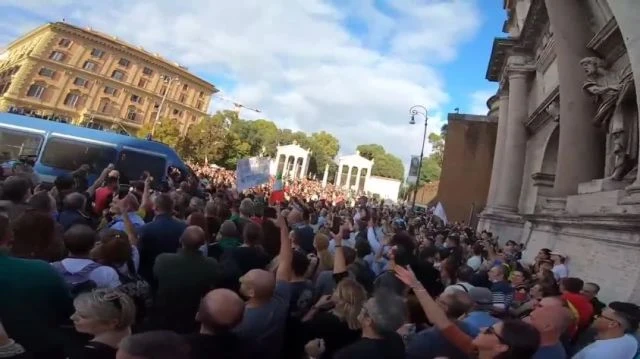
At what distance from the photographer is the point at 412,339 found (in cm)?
334

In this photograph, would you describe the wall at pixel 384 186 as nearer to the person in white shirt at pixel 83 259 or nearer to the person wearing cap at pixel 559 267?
the person wearing cap at pixel 559 267

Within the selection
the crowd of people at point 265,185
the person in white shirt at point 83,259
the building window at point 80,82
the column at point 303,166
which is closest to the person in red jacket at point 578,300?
the person in white shirt at point 83,259

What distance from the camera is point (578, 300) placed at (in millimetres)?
5137

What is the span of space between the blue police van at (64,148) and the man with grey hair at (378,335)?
14.1 meters

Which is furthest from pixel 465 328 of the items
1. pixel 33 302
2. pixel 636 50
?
pixel 636 50

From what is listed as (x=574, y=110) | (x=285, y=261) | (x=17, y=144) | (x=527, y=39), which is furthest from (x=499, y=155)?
(x=285, y=261)

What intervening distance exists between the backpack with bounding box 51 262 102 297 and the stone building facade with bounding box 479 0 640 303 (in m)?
7.36

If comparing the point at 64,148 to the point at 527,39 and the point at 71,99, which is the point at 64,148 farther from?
the point at 71,99

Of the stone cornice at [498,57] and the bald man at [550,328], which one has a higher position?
the stone cornice at [498,57]

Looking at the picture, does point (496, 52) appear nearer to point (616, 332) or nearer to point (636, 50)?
point (636, 50)

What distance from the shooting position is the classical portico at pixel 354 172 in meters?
102

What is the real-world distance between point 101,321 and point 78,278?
3.45 ft

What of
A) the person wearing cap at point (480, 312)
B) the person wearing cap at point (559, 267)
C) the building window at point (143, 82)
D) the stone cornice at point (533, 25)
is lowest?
the person wearing cap at point (480, 312)

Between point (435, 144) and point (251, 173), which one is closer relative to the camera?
point (251, 173)
